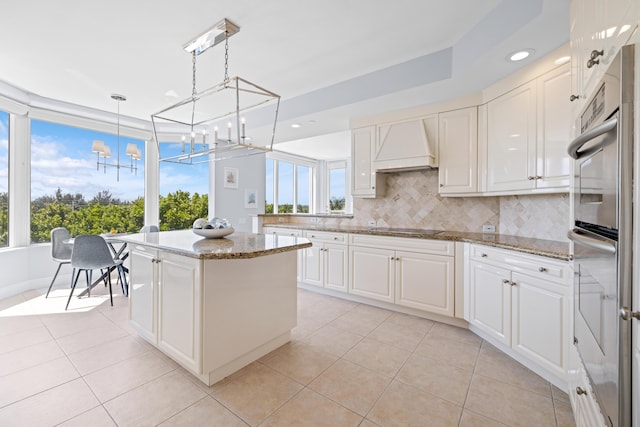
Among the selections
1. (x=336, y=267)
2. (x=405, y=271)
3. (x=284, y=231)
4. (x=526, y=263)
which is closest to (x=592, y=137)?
(x=526, y=263)

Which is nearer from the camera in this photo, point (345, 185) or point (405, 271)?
point (405, 271)

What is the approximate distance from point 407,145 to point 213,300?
2.57m

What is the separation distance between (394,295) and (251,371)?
5.52 feet

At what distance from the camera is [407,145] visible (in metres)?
3.24

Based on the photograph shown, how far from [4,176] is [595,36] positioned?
5660mm

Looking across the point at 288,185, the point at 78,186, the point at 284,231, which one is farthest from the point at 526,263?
the point at 288,185

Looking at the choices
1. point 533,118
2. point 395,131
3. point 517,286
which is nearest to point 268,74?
point 395,131

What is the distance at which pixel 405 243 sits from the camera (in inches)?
118

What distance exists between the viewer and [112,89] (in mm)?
3445

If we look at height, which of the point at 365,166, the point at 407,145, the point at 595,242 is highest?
the point at 407,145

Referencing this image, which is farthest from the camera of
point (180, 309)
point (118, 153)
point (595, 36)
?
point (118, 153)

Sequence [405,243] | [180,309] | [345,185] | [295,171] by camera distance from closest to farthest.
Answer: [180,309] → [405,243] → [295,171] → [345,185]

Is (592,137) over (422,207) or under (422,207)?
over

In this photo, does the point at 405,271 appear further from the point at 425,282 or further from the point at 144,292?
the point at 144,292
